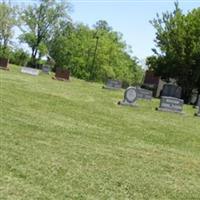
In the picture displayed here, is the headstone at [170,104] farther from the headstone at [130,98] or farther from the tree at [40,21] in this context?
the tree at [40,21]

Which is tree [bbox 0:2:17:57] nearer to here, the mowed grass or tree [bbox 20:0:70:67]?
tree [bbox 20:0:70:67]

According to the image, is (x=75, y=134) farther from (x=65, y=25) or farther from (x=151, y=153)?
(x=65, y=25)

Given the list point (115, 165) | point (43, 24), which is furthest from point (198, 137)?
point (43, 24)

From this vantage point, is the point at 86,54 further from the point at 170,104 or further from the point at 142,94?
the point at 170,104

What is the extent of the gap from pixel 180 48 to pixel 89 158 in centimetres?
4006

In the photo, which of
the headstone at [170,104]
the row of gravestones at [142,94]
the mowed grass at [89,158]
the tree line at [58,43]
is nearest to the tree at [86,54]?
the tree line at [58,43]

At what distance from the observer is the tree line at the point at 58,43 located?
8788cm

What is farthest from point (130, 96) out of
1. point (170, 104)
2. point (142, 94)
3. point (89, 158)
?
point (89, 158)

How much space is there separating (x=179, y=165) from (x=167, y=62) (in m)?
39.6

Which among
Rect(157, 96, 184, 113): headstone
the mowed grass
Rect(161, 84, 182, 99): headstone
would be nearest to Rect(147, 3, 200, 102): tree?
Rect(161, 84, 182, 99): headstone

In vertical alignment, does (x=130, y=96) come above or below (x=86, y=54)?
below

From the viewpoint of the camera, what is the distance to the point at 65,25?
91562mm

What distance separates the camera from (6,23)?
89.2m

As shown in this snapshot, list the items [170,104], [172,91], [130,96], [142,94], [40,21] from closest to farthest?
[130,96], [170,104], [142,94], [172,91], [40,21]
